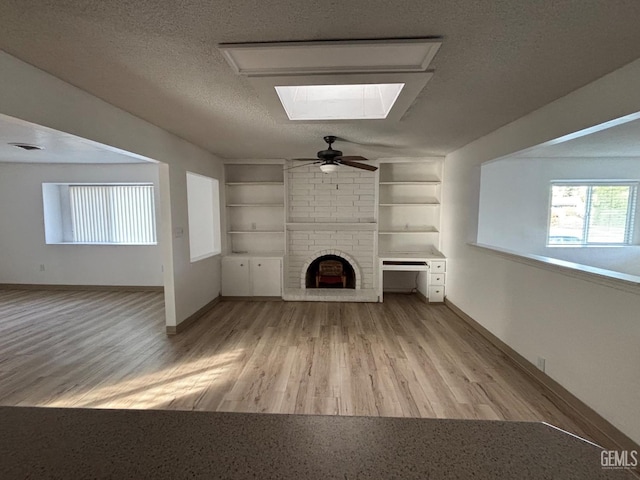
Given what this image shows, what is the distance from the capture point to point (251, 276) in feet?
16.7

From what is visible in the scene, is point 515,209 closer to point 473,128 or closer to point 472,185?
point 472,185

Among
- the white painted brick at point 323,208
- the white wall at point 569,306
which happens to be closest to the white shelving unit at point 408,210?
the white painted brick at point 323,208

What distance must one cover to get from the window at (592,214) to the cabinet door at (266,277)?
14.4 ft

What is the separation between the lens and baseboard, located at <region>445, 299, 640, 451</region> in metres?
1.89

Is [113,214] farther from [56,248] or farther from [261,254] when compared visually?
[261,254]

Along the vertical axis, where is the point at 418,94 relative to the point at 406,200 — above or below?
above

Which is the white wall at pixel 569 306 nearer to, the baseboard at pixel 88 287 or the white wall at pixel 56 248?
the white wall at pixel 56 248

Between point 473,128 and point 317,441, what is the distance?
3454 mm

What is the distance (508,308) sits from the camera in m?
3.14

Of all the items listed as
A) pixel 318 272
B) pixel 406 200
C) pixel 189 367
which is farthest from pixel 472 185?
pixel 189 367

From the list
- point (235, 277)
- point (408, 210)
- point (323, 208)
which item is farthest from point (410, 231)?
point (235, 277)

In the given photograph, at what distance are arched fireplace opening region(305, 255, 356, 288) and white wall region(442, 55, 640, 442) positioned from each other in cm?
219

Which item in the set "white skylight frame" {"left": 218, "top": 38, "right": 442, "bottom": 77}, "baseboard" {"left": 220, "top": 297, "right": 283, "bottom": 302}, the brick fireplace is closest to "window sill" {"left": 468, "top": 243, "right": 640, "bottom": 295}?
"white skylight frame" {"left": 218, "top": 38, "right": 442, "bottom": 77}

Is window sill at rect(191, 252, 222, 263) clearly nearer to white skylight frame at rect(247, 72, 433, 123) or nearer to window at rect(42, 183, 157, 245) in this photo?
window at rect(42, 183, 157, 245)
